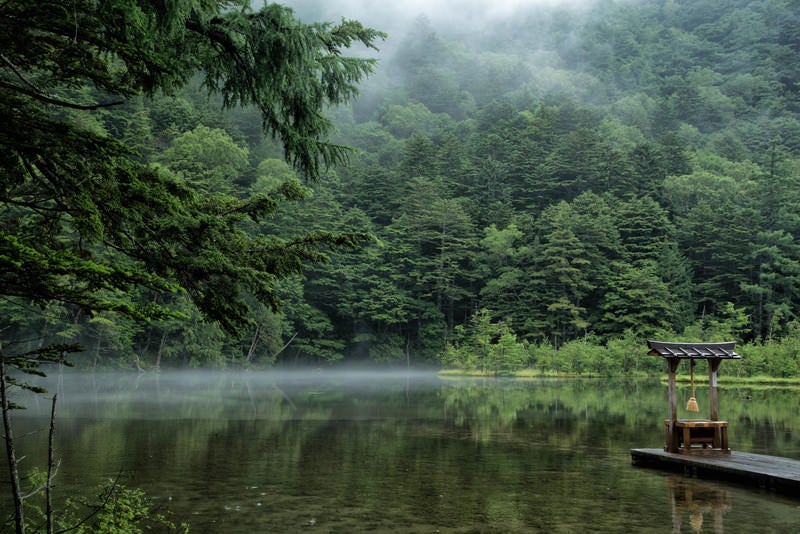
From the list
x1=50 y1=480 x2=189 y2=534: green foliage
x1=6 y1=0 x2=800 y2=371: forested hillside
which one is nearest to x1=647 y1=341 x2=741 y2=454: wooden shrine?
x1=50 y1=480 x2=189 y2=534: green foliage

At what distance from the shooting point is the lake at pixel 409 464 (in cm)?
770

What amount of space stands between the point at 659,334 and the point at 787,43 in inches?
2656

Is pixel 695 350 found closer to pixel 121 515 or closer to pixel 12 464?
pixel 121 515

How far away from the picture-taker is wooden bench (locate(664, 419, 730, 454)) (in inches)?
446

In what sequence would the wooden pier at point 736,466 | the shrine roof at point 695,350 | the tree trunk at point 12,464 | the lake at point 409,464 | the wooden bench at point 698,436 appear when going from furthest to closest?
the shrine roof at point 695,350
the wooden bench at point 698,436
the wooden pier at point 736,466
the lake at point 409,464
the tree trunk at point 12,464

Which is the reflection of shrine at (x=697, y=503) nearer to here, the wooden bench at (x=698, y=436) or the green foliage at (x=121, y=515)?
the wooden bench at (x=698, y=436)

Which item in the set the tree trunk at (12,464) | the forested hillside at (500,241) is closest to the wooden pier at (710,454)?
the tree trunk at (12,464)

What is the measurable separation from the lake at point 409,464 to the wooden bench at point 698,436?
90 centimetres

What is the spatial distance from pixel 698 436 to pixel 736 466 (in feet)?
5.49

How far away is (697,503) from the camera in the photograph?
845 centimetres

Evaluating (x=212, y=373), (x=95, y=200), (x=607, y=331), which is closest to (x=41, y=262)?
(x=95, y=200)

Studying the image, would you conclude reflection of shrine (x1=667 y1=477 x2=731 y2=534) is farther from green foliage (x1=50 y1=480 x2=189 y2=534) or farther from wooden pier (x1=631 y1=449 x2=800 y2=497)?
green foliage (x1=50 y1=480 x2=189 y2=534)

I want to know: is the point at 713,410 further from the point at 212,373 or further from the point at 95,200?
the point at 212,373

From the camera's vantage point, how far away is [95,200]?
5422 mm
